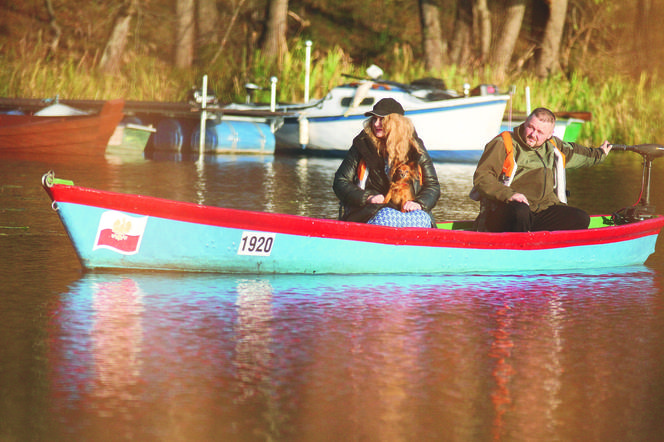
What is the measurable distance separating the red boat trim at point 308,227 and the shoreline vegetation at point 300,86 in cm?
1842

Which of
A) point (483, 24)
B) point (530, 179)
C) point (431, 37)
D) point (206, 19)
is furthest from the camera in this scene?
point (206, 19)

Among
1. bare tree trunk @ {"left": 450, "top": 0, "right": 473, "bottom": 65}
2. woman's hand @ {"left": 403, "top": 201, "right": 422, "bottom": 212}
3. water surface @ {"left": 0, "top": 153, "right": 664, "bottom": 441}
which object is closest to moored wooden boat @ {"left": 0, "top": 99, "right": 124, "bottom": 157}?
water surface @ {"left": 0, "top": 153, "right": 664, "bottom": 441}

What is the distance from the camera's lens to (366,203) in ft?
30.1

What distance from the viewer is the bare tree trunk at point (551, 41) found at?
35531 mm

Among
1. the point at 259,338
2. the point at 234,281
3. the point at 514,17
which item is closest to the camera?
the point at 259,338

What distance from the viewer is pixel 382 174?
9.20 meters

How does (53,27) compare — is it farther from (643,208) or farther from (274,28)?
(643,208)

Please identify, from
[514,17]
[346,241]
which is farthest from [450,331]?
[514,17]

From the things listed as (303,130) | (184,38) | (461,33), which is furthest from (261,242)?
(461,33)

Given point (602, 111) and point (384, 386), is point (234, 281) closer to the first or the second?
point (384, 386)

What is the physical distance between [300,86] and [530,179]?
19.9 meters

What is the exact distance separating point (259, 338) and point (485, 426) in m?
2.08

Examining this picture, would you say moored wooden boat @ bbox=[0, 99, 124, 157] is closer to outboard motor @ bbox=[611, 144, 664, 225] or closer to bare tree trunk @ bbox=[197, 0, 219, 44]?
outboard motor @ bbox=[611, 144, 664, 225]

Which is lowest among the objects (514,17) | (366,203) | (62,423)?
(62,423)
